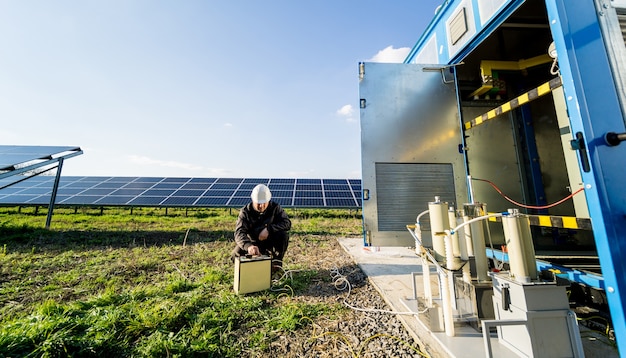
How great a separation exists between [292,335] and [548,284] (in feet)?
5.74

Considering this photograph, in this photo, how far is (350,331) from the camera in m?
1.88

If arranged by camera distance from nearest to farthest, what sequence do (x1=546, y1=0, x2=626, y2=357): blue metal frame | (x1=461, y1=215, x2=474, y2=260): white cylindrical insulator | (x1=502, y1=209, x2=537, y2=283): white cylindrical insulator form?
1. (x1=546, y1=0, x2=626, y2=357): blue metal frame
2. (x1=502, y1=209, x2=537, y2=283): white cylindrical insulator
3. (x1=461, y1=215, x2=474, y2=260): white cylindrical insulator

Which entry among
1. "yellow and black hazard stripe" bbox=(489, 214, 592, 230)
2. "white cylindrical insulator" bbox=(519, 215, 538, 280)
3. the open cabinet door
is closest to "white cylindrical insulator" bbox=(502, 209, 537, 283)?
"white cylindrical insulator" bbox=(519, 215, 538, 280)

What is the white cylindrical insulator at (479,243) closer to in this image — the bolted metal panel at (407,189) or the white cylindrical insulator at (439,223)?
the white cylindrical insulator at (439,223)

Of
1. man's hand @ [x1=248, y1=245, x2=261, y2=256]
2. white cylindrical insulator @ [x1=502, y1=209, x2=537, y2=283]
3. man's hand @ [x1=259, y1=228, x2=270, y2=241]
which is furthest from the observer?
man's hand @ [x1=259, y1=228, x2=270, y2=241]

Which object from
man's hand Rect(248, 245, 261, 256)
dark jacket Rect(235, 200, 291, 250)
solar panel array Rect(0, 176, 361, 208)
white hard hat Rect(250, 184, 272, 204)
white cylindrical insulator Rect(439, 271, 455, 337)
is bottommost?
white cylindrical insulator Rect(439, 271, 455, 337)

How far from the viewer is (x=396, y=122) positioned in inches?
120

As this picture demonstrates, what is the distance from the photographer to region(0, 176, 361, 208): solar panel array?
24.5ft

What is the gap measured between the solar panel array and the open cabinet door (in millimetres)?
4494

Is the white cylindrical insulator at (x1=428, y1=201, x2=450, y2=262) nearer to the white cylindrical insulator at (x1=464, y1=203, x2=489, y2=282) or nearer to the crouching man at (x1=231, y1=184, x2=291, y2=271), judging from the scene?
the white cylindrical insulator at (x1=464, y1=203, x2=489, y2=282)

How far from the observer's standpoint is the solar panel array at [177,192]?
7.46 meters

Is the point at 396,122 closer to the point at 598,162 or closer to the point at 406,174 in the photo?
the point at 406,174

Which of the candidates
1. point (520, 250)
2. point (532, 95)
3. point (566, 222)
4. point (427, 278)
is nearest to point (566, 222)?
point (566, 222)

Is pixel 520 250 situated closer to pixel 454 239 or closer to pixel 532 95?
pixel 454 239
